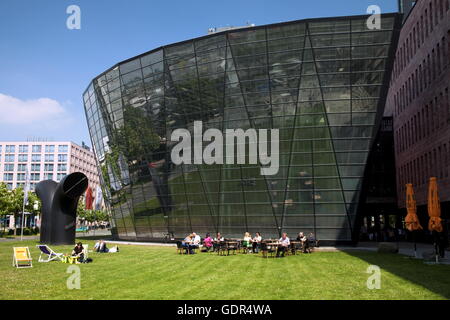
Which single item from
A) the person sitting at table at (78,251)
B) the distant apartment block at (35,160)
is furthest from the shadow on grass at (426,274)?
the distant apartment block at (35,160)

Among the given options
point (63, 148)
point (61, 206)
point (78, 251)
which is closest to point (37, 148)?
Result: point (63, 148)

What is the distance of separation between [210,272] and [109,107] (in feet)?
90.8

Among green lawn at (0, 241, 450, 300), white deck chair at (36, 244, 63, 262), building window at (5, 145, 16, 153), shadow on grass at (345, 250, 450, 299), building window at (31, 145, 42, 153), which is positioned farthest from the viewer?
building window at (31, 145, 42, 153)

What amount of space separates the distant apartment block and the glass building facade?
107 meters

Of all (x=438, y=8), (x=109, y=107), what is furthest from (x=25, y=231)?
(x=438, y=8)

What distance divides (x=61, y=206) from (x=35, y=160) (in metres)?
111

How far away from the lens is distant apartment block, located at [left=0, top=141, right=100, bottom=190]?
432ft

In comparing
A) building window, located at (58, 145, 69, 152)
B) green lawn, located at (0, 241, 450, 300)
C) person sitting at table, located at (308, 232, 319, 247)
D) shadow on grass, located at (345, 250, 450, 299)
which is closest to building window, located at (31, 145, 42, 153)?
building window, located at (58, 145, 69, 152)

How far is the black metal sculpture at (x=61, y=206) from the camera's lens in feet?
110

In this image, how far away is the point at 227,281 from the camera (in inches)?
565

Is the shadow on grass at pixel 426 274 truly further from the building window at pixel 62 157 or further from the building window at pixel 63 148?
the building window at pixel 63 148

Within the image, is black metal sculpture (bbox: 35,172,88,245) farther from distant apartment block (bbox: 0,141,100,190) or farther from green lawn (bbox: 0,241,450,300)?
distant apartment block (bbox: 0,141,100,190)

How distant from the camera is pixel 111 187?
141ft

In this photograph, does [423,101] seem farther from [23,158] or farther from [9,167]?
[9,167]
